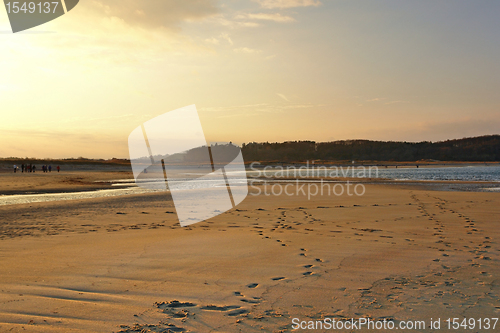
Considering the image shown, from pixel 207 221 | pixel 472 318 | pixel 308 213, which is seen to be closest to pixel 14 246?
pixel 207 221

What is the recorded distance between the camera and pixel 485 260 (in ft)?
16.9

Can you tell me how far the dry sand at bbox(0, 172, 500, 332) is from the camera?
128 inches

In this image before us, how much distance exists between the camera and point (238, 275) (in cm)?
451

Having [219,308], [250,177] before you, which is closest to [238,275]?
[219,308]

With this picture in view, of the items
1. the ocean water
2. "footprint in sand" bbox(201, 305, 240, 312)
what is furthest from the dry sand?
the ocean water

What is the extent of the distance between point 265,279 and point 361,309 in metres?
1.35

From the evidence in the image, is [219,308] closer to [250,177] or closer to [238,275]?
[238,275]

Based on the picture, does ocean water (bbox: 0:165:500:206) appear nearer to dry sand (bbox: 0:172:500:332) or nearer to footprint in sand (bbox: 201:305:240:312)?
dry sand (bbox: 0:172:500:332)

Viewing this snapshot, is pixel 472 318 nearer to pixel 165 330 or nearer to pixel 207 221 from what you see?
pixel 165 330

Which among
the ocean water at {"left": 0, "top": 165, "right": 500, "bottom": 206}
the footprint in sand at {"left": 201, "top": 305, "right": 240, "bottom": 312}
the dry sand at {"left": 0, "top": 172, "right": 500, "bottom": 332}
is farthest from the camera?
the ocean water at {"left": 0, "top": 165, "right": 500, "bottom": 206}

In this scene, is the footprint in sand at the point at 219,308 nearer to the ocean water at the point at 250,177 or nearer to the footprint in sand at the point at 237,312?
the footprint in sand at the point at 237,312

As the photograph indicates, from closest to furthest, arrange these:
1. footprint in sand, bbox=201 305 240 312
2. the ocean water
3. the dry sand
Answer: the dry sand
footprint in sand, bbox=201 305 240 312
the ocean water

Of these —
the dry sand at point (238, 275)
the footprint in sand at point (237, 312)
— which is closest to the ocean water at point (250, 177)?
the dry sand at point (238, 275)

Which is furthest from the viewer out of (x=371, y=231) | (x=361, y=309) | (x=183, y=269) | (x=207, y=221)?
(x=207, y=221)
